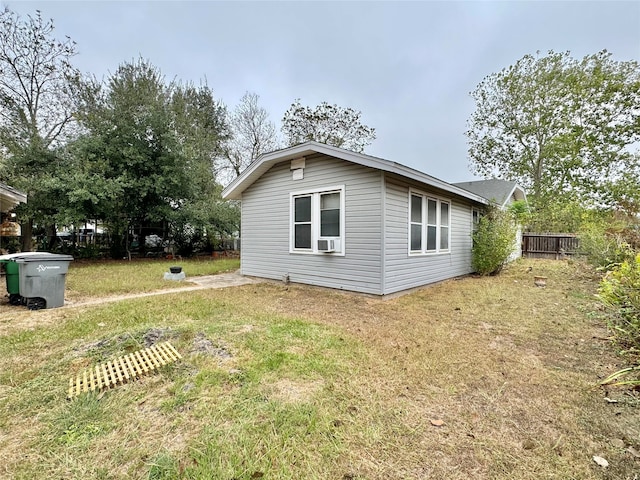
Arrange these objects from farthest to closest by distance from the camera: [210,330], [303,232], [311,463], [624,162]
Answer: [624,162], [303,232], [210,330], [311,463]

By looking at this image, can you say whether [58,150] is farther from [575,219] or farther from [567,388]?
[575,219]

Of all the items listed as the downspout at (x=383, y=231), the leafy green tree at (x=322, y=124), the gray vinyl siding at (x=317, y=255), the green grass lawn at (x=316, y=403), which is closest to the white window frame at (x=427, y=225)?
the downspout at (x=383, y=231)

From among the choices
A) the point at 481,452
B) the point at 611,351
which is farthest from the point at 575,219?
the point at 481,452

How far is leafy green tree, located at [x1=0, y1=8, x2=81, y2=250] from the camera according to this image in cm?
1076

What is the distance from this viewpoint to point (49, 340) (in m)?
3.47

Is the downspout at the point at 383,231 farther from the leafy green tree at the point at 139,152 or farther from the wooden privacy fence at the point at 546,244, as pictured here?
the wooden privacy fence at the point at 546,244

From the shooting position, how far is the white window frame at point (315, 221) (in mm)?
6512

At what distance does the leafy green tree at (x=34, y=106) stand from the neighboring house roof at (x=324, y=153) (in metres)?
6.83

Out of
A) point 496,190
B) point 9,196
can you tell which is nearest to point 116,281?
point 9,196

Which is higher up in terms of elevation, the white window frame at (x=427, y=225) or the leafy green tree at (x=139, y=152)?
the leafy green tree at (x=139, y=152)

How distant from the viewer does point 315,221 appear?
22.7 feet

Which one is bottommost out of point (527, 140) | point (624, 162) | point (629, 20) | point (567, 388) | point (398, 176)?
point (567, 388)

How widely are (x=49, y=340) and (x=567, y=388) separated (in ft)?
17.4

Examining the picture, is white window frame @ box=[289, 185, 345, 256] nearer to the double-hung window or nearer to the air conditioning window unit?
the air conditioning window unit
